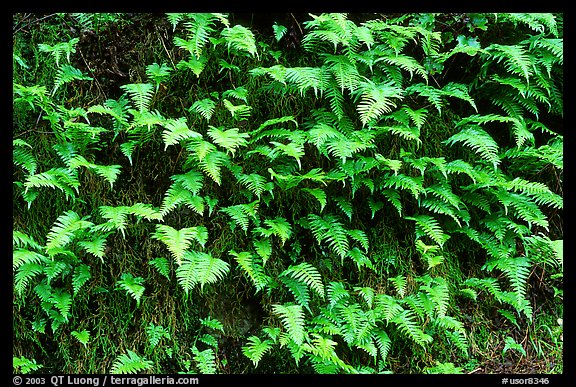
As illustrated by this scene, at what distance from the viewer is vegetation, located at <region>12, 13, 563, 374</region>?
12.6 ft

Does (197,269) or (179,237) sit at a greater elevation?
(179,237)

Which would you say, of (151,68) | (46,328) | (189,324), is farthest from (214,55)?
(46,328)

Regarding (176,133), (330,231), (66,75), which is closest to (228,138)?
(176,133)

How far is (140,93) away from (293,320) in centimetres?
243

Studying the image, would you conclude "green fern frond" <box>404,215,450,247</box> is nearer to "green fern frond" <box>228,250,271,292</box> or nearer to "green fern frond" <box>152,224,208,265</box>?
"green fern frond" <box>228,250,271,292</box>

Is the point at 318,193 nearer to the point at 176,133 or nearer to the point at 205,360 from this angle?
the point at 176,133

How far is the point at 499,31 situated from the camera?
4.73 meters

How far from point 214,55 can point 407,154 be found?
6.99 ft

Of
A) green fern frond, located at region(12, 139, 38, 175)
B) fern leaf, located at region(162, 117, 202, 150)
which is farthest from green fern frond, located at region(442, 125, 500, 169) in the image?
green fern frond, located at region(12, 139, 38, 175)

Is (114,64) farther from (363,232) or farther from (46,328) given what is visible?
(363,232)

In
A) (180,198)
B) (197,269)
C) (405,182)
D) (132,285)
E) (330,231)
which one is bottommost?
(132,285)

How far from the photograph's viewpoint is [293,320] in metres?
3.79

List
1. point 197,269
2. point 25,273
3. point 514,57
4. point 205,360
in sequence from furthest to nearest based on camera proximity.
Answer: point 514,57, point 205,360, point 197,269, point 25,273

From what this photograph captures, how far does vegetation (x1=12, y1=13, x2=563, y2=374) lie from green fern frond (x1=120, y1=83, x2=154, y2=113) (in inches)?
0.8
